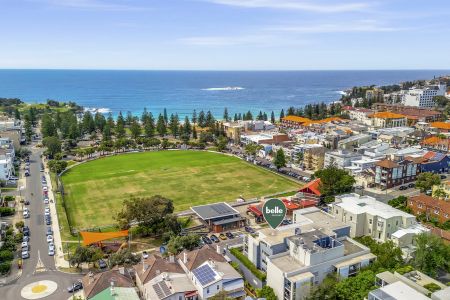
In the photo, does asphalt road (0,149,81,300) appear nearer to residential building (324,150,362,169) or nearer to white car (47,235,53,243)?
white car (47,235,53,243)

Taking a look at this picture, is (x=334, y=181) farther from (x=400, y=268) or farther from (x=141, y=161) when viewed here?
(x=141, y=161)

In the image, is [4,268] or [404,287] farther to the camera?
[4,268]

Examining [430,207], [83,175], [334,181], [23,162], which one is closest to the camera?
[430,207]

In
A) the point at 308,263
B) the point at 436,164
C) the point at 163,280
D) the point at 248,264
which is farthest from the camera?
the point at 436,164

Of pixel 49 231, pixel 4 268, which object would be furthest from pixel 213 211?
pixel 4 268

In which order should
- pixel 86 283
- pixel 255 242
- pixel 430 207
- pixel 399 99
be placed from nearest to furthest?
pixel 86 283, pixel 255 242, pixel 430 207, pixel 399 99

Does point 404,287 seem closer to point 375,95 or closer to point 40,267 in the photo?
point 40,267

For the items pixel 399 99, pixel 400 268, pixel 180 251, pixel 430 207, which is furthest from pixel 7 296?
pixel 399 99
